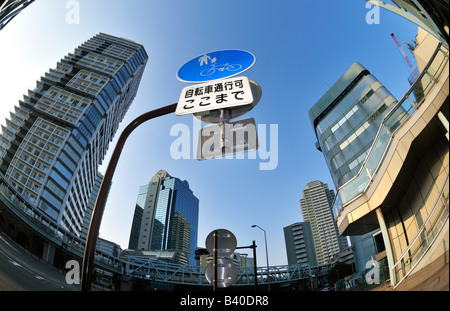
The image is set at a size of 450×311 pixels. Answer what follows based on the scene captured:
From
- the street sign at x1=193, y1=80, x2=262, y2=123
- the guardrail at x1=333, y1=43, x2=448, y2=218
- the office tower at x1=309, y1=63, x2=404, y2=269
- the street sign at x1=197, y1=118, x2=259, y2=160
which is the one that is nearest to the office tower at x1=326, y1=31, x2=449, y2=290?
the guardrail at x1=333, y1=43, x2=448, y2=218

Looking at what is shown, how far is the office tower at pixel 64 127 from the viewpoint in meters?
66.6

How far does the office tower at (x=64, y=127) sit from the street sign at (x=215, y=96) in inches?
3023

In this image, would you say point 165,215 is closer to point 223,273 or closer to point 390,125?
point 390,125

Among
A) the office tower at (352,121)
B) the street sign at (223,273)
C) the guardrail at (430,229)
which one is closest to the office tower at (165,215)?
the office tower at (352,121)

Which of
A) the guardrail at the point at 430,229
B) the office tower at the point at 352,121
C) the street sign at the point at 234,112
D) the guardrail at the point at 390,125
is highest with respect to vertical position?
the office tower at the point at 352,121

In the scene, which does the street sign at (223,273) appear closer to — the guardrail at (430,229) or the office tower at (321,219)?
the guardrail at (430,229)

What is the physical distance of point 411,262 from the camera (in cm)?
383

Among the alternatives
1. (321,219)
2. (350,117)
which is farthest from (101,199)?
(321,219)

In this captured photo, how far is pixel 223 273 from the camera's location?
13.1 feet

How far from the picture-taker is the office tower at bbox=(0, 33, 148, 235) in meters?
66.6

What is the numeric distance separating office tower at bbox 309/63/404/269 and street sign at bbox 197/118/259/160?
3592 centimetres
